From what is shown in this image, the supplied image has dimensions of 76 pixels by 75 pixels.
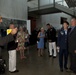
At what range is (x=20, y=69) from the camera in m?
6.27

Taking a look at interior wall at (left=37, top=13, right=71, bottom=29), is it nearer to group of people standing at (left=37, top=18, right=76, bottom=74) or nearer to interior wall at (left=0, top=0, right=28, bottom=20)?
interior wall at (left=0, top=0, right=28, bottom=20)

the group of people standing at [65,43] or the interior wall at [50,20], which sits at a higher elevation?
the interior wall at [50,20]

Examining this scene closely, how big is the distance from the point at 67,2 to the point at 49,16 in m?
4.48

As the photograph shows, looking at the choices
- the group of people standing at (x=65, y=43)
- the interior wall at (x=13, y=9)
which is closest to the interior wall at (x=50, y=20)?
the interior wall at (x=13, y=9)

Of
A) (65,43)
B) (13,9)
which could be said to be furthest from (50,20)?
(65,43)

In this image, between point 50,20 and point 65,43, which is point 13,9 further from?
point 65,43

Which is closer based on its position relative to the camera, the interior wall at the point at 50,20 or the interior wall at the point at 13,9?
the interior wall at the point at 13,9

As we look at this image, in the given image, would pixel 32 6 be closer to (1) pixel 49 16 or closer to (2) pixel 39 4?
(2) pixel 39 4

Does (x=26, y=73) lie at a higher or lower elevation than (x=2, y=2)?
lower

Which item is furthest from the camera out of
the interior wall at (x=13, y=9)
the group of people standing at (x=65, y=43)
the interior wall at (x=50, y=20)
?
the interior wall at (x=50, y=20)

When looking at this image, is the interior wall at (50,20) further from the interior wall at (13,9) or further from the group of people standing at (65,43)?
the group of people standing at (65,43)

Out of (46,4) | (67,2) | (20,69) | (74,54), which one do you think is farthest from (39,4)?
(74,54)

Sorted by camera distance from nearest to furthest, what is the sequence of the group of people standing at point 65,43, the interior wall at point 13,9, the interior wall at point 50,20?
1. the group of people standing at point 65,43
2. the interior wall at point 13,9
3. the interior wall at point 50,20

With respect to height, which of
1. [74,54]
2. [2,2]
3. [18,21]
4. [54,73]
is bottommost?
[54,73]
